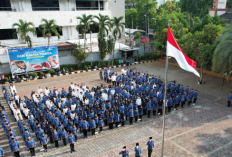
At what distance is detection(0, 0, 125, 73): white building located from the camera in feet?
72.6

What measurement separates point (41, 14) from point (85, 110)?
16994mm

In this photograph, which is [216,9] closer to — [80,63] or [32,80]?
[80,63]

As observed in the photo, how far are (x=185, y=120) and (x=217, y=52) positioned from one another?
19.3 ft

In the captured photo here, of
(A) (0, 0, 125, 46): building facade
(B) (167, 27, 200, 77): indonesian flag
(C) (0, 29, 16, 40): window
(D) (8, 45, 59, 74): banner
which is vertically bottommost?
(D) (8, 45, 59, 74): banner

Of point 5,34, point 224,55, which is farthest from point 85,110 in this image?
point 5,34

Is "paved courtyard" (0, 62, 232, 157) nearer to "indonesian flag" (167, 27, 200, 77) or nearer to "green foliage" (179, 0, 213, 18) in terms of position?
"indonesian flag" (167, 27, 200, 77)

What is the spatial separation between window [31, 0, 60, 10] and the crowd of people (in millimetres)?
14177

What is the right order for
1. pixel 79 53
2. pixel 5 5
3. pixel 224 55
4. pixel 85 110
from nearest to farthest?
pixel 85 110 → pixel 224 55 → pixel 79 53 → pixel 5 5

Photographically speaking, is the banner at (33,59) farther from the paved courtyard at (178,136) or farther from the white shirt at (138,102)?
the white shirt at (138,102)

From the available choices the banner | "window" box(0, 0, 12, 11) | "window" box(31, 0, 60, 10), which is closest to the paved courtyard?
the banner

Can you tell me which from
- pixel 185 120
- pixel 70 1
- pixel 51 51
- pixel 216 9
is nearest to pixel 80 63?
pixel 51 51

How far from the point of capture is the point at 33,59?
2019 centimetres

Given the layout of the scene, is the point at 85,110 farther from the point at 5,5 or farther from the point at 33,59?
the point at 5,5

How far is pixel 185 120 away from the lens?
1154 cm
